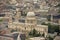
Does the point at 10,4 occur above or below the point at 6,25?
above

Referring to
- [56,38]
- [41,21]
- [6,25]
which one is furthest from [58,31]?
[6,25]

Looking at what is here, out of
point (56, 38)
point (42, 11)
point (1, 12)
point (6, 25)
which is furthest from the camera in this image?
point (42, 11)

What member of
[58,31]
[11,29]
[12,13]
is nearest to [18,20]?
[12,13]

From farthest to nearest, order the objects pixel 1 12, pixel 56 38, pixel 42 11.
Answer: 1. pixel 42 11
2. pixel 1 12
3. pixel 56 38

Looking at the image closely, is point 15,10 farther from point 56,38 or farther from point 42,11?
point 56,38

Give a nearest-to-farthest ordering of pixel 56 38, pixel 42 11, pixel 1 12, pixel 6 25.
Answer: pixel 56 38 < pixel 6 25 < pixel 1 12 < pixel 42 11

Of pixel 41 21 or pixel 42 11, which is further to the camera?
pixel 42 11

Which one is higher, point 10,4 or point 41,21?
point 10,4

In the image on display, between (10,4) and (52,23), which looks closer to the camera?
(52,23)

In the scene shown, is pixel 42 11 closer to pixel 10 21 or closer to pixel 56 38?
pixel 10 21
